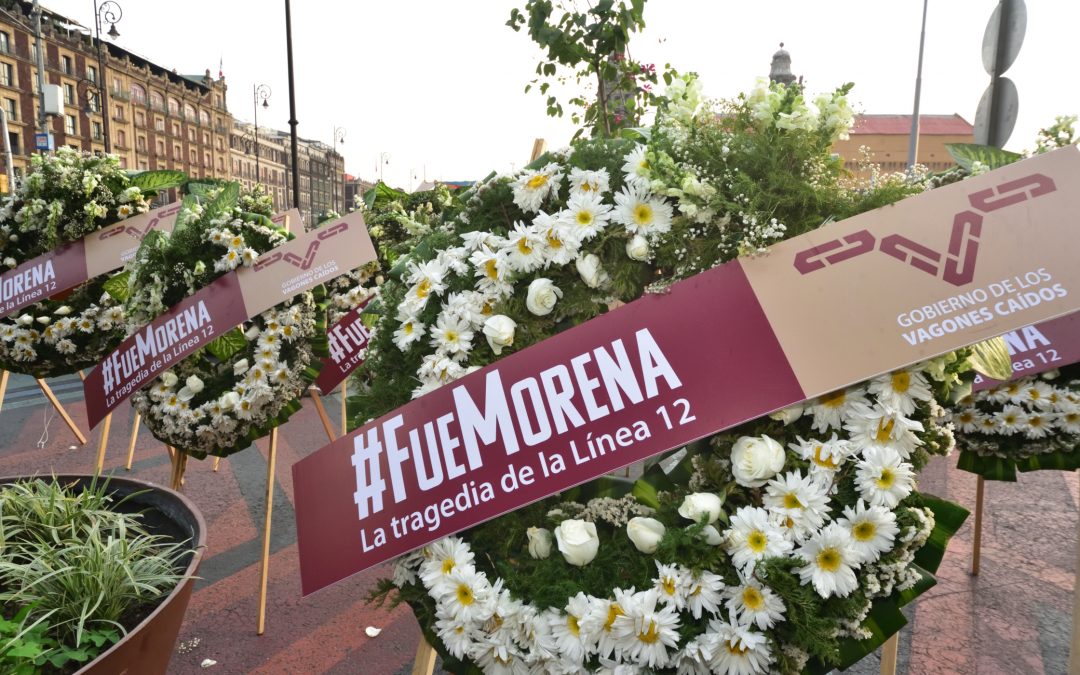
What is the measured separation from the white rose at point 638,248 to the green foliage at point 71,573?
1.28 metres

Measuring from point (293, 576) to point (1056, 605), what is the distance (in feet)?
12.3

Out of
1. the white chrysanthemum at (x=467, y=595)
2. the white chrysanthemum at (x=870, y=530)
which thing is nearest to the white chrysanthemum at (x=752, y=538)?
the white chrysanthemum at (x=870, y=530)

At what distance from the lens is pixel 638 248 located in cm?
151

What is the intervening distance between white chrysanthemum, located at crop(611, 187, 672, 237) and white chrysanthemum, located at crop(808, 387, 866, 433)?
50 cm

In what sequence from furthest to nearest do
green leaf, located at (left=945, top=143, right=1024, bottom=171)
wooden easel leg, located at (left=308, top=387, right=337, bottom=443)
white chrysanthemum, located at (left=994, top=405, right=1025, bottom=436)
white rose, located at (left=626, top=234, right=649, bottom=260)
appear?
1. wooden easel leg, located at (left=308, top=387, right=337, bottom=443)
2. white chrysanthemum, located at (left=994, top=405, right=1025, bottom=436)
3. green leaf, located at (left=945, top=143, right=1024, bottom=171)
4. white rose, located at (left=626, top=234, right=649, bottom=260)

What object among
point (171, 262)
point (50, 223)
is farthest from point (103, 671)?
point (50, 223)

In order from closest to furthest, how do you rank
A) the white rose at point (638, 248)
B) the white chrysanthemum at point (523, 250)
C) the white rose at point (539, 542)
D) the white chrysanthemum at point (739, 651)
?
the white chrysanthemum at point (739, 651)
the white rose at point (539, 542)
the white rose at point (638, 248)
the white chrysanthemum at point (523, 250)

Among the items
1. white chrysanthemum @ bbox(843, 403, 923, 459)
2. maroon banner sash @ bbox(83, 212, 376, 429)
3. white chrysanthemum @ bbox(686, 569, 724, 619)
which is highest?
maroon banner sash @ bbox(83, 212, 376, 429)

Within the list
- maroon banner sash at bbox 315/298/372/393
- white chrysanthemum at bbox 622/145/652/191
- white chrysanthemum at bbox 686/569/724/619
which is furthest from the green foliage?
maroon banner sash at bbox 315/298/372/393

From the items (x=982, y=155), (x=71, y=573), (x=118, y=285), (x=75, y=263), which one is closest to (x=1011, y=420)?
(x=982, y=155)

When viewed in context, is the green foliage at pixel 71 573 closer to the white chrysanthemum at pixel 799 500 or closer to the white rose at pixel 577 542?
the white rose at pixel 577 542

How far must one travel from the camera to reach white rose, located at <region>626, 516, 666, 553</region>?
128cm

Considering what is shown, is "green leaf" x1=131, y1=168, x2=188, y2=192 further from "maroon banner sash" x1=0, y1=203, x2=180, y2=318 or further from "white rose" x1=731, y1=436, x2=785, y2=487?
"white rose" x1=731, y1=436, x2=785, y2=487

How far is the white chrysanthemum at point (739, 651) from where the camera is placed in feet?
3.82
